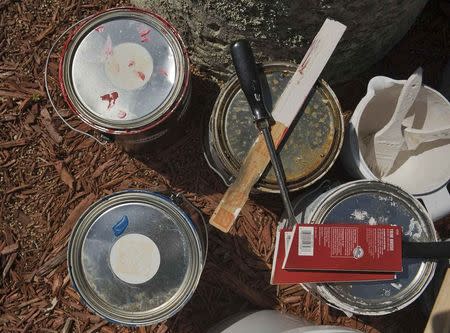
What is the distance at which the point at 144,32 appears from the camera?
2205 mm

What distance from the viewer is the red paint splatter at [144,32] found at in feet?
7.22

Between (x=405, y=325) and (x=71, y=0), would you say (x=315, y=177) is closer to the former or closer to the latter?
(x=405, y=325)

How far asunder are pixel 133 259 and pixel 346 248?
2.46 feet

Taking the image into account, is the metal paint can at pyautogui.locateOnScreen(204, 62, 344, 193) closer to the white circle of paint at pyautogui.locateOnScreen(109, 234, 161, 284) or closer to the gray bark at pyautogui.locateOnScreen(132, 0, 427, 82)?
the gray bark at pyautogui.locateOnScreen(132, 0, 427, 82)

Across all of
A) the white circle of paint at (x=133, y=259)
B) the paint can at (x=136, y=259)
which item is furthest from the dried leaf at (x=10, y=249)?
the white circle of paint at (x=133, y=259)

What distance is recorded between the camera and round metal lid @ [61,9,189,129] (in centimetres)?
215

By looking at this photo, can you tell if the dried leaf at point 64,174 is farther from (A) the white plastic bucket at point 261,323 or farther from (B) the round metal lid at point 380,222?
(B) the round metal lid at point 380,222

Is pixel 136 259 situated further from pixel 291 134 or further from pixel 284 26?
pixel 284 26

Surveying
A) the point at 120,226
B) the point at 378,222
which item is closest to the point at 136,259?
the point at 120,226

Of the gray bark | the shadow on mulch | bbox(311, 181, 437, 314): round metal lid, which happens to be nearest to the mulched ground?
the shadow on mulch

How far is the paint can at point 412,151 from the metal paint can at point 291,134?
0.68 ft

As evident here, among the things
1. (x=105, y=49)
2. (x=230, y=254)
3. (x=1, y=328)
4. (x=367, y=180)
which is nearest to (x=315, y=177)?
(x=367, y=180)

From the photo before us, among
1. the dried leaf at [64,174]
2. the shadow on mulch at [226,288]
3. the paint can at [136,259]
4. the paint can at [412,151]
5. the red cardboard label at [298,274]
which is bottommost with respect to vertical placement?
the shadow on mulch at [226,288]

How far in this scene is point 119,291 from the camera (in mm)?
2105
